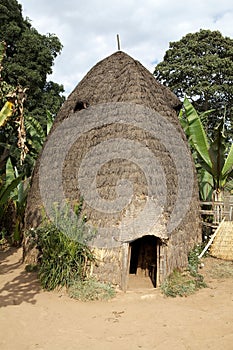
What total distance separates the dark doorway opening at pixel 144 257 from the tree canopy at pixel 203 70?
1359 centimetres

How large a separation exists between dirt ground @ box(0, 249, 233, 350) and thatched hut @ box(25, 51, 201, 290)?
785mm

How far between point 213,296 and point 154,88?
5.13m

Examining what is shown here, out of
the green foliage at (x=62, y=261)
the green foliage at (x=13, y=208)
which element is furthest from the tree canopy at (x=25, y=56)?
the green foliage at (x=62, y=261)

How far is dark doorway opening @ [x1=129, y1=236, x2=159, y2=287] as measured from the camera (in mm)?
8212

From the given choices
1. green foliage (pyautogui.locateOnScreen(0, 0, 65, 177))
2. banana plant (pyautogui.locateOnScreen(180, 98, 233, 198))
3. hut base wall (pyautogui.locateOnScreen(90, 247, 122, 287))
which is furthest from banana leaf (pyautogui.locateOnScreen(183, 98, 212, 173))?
green foliage (pyautogui.locateOnScreen(0, 0, 65, 177))

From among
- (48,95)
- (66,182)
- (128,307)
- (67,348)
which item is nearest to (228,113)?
(48,95)

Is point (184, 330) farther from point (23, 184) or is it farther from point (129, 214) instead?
point (23, 184)

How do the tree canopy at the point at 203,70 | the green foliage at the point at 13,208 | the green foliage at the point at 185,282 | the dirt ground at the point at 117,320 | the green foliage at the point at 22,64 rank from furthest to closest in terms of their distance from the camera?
the tree canopy at the point at 203,70
the green foliage at the point at 22,64
the green foliage at the point at 13,208
the green foliage at the point at 185,282
the dirt ground at the point at 117,320

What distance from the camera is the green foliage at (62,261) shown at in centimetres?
668

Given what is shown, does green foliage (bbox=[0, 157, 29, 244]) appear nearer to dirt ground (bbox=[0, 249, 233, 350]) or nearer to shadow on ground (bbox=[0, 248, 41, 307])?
shadow on ground (bbox=[0, 248, 41, 307])

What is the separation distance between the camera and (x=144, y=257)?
8.49 meters

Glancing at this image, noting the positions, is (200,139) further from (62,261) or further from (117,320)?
(117,320)

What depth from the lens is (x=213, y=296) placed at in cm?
652

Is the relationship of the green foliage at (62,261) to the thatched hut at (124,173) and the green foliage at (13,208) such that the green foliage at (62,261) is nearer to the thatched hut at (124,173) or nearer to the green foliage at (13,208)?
the thatched hut at (124,173)
